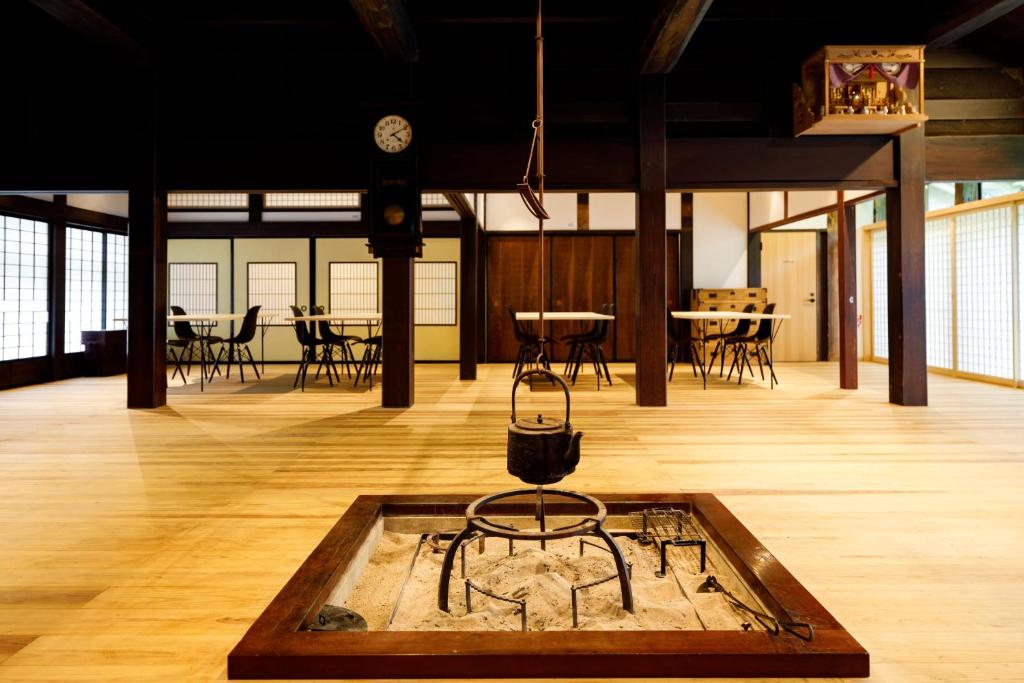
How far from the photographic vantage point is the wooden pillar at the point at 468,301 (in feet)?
26.3

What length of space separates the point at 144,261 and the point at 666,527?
17.3 ft

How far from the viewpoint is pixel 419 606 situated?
187cm

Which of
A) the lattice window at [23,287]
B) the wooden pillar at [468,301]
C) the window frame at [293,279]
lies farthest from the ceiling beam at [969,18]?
the lattice window at [23,287]

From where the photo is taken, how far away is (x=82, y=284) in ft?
27.4

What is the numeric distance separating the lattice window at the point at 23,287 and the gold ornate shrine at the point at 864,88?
336 inches

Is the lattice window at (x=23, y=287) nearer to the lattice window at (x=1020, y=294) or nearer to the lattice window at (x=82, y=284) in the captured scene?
the lattice window at (x=82, y=284)

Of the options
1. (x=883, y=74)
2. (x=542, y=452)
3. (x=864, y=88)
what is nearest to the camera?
(x=542, y=452)

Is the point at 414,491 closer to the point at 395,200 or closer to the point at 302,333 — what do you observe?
the point at 395,200

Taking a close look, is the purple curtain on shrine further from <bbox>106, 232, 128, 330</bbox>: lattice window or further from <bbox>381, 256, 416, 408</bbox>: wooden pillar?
<bbox>106, 232, 128, 330</bbox>: lattice window

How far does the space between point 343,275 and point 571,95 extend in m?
5.92

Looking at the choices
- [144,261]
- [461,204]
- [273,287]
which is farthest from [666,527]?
[273,287]

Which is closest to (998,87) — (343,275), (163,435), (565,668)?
(565,668)

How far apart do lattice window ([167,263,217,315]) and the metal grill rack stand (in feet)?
31.8

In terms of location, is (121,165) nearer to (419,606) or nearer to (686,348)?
(419,606)
